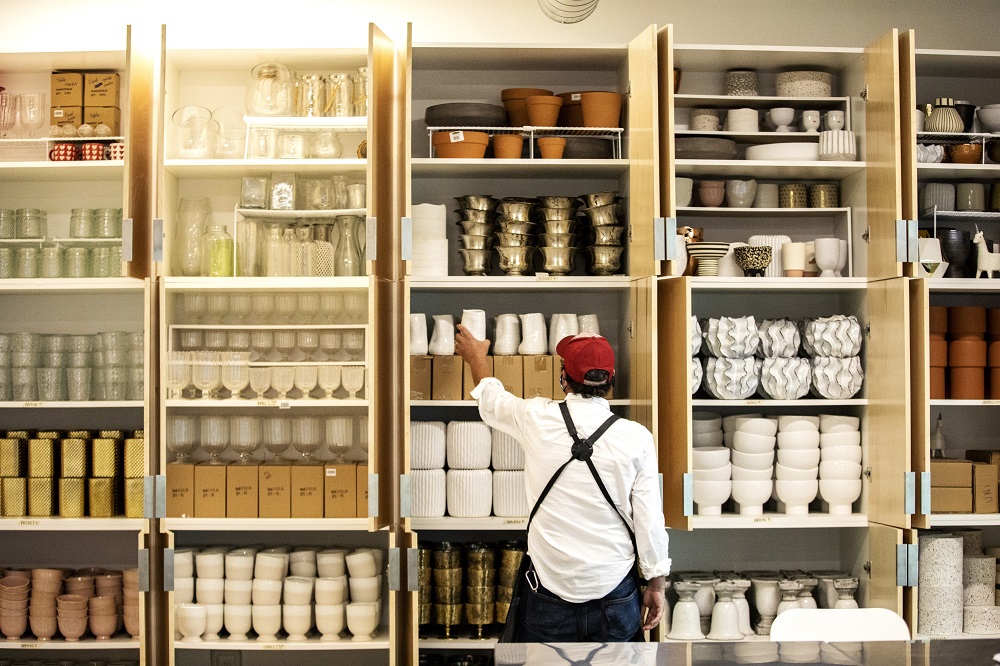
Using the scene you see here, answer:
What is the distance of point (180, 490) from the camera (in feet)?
12.3

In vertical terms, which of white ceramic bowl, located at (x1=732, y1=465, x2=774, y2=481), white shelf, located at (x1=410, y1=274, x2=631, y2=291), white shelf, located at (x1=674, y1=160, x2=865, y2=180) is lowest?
white ceramic bowl, located at (x1=732, y1=465, x2=774, y2=481)

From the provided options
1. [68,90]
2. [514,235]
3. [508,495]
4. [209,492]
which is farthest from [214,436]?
[68,90]

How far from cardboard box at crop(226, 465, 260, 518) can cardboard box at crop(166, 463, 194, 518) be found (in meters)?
0.14

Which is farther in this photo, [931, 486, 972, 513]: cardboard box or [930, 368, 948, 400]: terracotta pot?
[930, 368, 948, 400]: terracotta pot

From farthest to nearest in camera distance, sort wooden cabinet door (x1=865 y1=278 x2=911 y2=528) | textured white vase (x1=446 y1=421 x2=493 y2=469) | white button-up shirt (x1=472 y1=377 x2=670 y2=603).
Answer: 1. textured white vase (x1=446 y1=421 x2=493 y2=469)
2. wooden cabinet door (x1=865 y1=278 x2=911 y2=528)
3. white button-up shirt (x1=472 y1=377 x2=670 y2=603)

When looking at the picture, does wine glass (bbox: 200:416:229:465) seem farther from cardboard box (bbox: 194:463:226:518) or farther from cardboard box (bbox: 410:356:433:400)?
cardboard box (bbox: 410:356:433:400)

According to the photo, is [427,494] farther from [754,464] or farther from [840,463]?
[840,463]

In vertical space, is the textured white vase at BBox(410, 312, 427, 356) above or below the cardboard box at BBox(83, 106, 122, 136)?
below

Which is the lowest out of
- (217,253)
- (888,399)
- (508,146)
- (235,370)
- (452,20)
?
(888,399)

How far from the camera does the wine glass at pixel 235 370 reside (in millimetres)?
3797

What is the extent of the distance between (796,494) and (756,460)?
20cm

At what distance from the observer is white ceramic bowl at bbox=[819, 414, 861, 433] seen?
3.88 metres

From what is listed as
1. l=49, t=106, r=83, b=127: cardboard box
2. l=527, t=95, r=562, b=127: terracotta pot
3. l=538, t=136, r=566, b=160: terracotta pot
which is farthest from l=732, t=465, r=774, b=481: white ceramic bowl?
l=49, t=106, r=83, b=127: cardboard box

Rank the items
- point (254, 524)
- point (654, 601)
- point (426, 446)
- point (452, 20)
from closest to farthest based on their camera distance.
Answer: point (654, 601) → point (254, 524) → point (426, 446) → point (452, 20)
